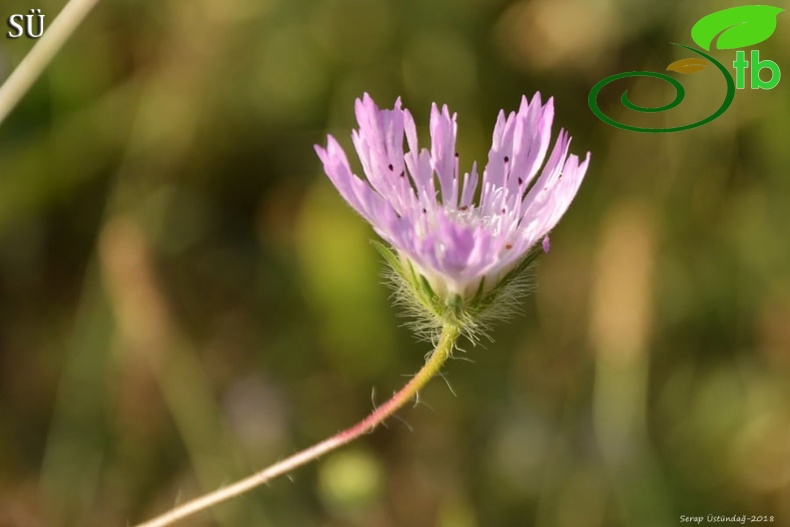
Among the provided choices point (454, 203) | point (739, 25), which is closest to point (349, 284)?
point (454, 203)

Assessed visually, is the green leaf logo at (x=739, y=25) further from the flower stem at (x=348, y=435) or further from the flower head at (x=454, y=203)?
the flower stem at (x=348, y=435)

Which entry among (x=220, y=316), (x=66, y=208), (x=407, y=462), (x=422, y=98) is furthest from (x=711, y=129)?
(x=66, y=208)

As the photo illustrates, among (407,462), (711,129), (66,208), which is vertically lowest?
(407,462)

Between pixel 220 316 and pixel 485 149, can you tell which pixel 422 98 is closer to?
pixel 485 149

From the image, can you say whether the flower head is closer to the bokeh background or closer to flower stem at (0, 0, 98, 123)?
flower stem at (0, 0, 98, 123)

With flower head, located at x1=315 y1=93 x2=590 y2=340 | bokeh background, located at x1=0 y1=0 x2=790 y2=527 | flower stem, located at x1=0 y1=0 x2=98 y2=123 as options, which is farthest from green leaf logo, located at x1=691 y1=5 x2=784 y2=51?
flower stem, located at x1=0 y1=0 x2=98 y2=123

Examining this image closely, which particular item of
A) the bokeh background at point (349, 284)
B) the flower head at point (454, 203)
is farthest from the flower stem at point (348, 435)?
the bokeh background at point (349, 284)

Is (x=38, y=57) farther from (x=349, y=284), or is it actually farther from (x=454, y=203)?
(x=349, y=284)
